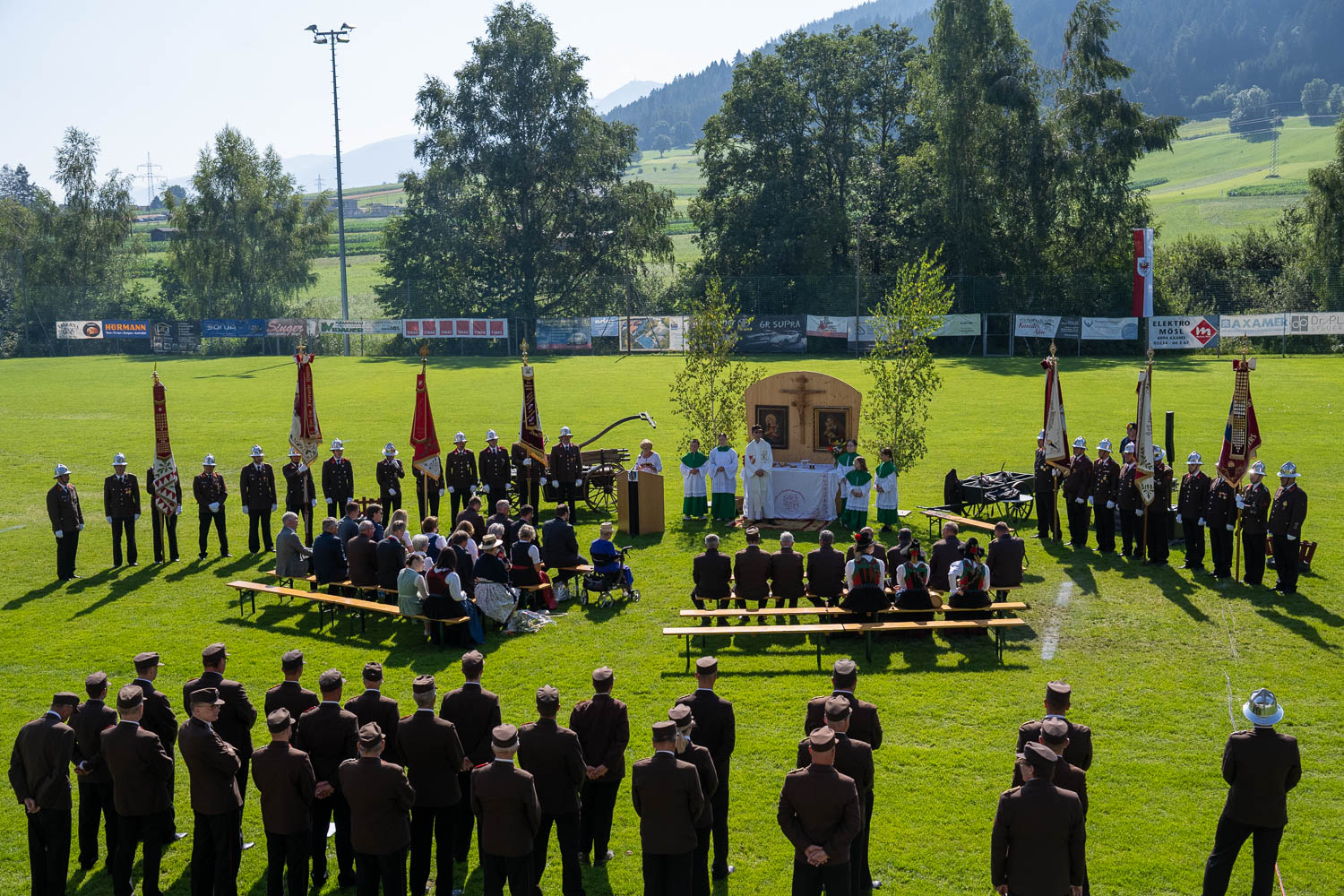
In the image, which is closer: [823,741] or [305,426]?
Answer: [823,741]

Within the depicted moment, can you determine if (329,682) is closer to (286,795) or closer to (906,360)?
(286,795)

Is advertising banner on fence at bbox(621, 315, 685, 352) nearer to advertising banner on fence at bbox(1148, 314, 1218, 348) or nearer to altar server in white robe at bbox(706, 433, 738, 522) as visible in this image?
advertising banner on fence at bbox(1148, 314, 1218, 348)

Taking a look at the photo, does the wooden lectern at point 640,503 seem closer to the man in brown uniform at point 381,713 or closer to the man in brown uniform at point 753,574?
the man in brown uniform at point 753,574

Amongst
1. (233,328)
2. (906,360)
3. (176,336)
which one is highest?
(233,328)

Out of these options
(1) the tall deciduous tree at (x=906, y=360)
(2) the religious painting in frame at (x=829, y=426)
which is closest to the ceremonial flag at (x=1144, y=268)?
(1) the tall deciduous tree at (x=906, y=360)

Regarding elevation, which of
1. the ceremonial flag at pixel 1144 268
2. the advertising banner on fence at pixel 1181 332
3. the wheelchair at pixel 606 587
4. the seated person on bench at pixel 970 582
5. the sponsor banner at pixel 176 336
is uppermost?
the ceremonial flag at pixel 1144 268

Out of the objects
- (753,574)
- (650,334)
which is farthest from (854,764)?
(650,334)

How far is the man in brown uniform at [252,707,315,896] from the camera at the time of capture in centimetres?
812

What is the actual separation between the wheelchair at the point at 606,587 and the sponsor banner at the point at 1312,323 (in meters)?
39.4

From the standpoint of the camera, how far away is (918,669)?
1355 centimetres

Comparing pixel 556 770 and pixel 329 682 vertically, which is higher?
pixel 329 682

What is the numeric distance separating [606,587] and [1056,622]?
21.6 feet

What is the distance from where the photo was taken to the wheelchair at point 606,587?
53.9 feet

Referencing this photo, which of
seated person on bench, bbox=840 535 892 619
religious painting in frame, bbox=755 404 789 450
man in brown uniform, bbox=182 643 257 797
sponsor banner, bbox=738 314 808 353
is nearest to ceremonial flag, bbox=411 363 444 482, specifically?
religious painting in frame, bbox=755 404 789 450
